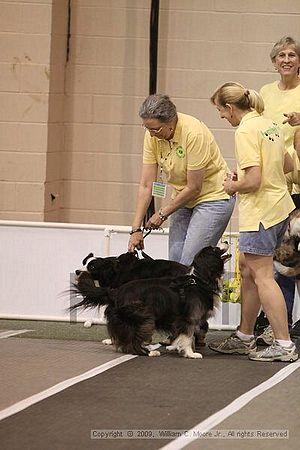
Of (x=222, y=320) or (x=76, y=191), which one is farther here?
(x=76, y=191)

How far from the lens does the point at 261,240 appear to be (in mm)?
5270

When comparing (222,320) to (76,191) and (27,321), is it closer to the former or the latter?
(27,321)

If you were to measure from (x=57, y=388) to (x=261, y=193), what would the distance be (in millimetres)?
1426

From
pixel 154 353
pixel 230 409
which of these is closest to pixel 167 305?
pixel 154 353

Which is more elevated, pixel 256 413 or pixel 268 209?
pixel 268 209

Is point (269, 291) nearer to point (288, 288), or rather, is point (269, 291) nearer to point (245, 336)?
point (245, 336)

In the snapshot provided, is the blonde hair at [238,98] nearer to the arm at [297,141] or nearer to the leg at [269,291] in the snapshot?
the arm at [297,141]

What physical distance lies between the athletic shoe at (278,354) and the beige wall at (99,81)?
234cm

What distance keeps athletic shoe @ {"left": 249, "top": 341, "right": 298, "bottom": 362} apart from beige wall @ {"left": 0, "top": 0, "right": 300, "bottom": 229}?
2.34 metres

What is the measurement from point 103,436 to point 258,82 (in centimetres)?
439

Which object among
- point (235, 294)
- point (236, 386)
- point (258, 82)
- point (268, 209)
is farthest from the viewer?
point (258, 82)

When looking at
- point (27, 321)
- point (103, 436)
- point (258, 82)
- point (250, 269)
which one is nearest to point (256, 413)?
point (103, 436)

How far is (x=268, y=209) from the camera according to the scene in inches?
208

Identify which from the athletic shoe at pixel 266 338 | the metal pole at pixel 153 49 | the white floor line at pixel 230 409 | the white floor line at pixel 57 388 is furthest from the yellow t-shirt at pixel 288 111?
the metal pole at pixel 153 49
